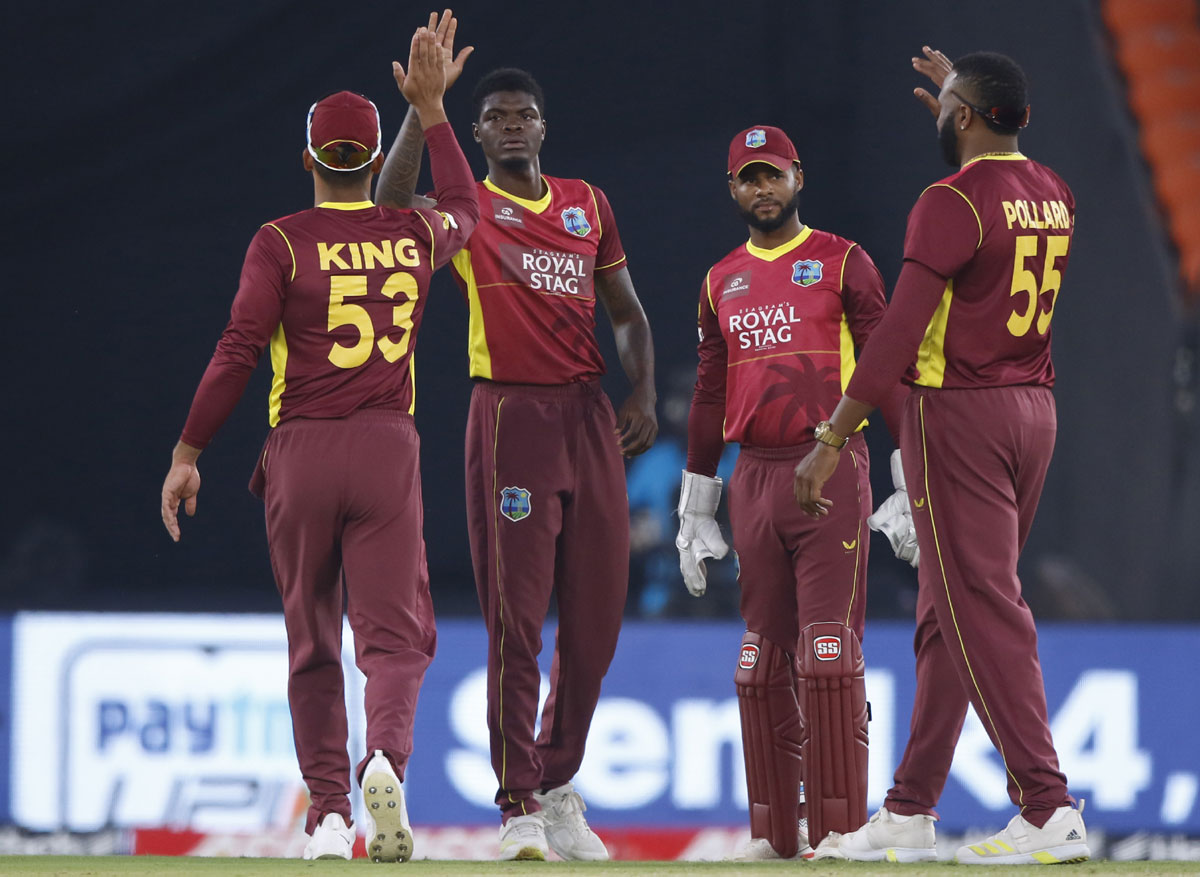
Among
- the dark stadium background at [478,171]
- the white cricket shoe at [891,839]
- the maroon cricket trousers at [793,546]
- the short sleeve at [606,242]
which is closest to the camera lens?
the white cricket shoe at [891,839]

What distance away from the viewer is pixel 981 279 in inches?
121

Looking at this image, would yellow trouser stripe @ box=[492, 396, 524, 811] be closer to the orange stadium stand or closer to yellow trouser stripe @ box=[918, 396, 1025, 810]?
yellow trouser stripe @ box=[918, 396, 1025, 810]

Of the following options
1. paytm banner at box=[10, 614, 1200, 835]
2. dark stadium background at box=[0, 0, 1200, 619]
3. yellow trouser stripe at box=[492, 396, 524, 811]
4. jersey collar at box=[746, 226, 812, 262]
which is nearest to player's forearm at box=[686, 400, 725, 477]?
jersey collar at box=[746, 226, 812, 262]

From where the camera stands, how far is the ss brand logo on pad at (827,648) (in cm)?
338

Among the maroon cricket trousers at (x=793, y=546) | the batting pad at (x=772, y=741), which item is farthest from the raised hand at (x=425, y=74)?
the batting pad at (x=772, y=741)

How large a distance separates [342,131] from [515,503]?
895mm

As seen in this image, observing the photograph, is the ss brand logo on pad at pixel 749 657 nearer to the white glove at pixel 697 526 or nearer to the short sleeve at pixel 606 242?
the white glove at pixel 697 526

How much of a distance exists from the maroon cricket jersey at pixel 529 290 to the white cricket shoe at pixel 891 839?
3.94 ft

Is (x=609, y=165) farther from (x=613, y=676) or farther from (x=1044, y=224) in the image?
Answer: (x=1044, y=224)

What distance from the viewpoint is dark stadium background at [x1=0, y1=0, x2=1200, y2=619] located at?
5555 millimetres

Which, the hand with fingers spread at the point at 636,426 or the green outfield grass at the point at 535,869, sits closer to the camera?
the green outfield grass at the point at 535,869

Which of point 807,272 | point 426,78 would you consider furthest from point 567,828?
point 426,78

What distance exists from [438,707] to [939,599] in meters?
2.44

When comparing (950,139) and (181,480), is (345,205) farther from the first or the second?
(950,139)
